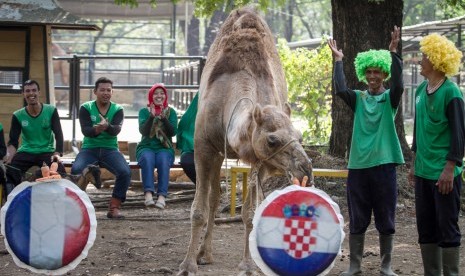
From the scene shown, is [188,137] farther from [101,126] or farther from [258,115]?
[258,115]

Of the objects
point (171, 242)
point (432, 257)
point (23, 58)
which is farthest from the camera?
point (23, 58)

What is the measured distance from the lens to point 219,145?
8820 millimetres

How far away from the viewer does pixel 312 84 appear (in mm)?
18516

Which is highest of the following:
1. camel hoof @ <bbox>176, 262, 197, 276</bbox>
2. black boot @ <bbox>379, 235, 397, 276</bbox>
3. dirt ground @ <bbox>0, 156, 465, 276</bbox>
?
black boot @ <bbox>379, 235, 397, 276</bbox>

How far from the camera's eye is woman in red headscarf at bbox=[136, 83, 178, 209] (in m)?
12.4

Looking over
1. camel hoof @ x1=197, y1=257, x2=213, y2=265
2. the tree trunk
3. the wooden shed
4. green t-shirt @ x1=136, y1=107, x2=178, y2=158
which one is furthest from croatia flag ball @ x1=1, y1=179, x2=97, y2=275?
the wooden shed

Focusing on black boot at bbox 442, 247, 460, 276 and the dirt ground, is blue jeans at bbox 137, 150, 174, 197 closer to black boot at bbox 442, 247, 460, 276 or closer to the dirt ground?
the dirt ground

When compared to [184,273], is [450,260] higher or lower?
higher

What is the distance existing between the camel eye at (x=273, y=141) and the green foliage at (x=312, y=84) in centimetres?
1084

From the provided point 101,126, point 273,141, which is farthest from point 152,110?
point 273,141

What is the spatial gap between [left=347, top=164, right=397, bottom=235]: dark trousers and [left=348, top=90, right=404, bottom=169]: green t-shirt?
0.07m

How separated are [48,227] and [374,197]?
3.03 metres

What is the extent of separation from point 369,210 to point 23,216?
10.4 ft

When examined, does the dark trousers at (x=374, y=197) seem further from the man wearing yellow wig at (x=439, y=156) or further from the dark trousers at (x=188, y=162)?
the dark trousers at (x=188, y=162)
